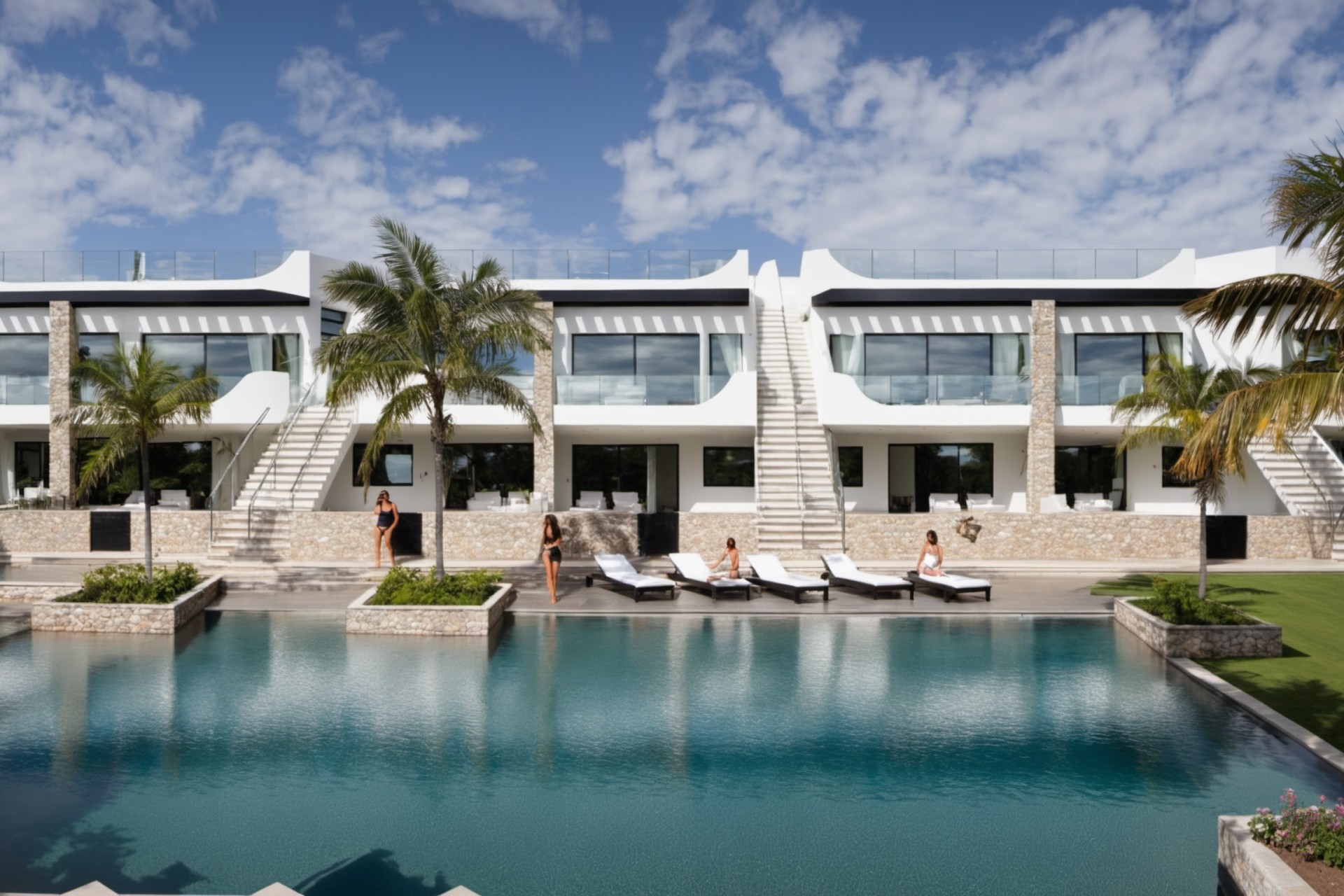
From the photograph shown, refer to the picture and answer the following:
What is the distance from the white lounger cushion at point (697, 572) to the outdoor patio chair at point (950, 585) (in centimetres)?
344

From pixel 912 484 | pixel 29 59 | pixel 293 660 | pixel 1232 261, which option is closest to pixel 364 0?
pixel 29 59

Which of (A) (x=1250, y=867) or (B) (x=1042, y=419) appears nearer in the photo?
(A) (x=1250, y=867)

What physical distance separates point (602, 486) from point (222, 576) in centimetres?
1212

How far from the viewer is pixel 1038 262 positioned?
25.3 meters

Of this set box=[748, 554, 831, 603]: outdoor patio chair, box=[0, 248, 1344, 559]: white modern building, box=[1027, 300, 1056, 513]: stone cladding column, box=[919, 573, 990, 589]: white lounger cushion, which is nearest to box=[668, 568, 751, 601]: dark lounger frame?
box=[748, 554, 831, 603]: outdoor patio chair

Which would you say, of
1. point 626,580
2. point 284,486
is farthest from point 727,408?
point 284,486

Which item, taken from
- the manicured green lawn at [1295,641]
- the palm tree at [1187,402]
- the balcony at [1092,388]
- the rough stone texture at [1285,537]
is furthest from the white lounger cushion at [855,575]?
the rough stone texture at [1285,537]

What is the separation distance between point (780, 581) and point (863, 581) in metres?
1.58

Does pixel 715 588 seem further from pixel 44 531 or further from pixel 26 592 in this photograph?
pixel 44 531

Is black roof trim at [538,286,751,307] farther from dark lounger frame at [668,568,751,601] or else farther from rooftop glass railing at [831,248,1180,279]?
dark lounger frame at [668,568,751,601]

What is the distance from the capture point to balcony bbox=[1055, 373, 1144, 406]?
24000 mm

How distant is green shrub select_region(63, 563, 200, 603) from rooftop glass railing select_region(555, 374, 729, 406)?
1122 centimetres

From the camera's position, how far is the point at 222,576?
1745 cm

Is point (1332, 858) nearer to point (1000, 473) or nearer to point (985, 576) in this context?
point (985, 576)
